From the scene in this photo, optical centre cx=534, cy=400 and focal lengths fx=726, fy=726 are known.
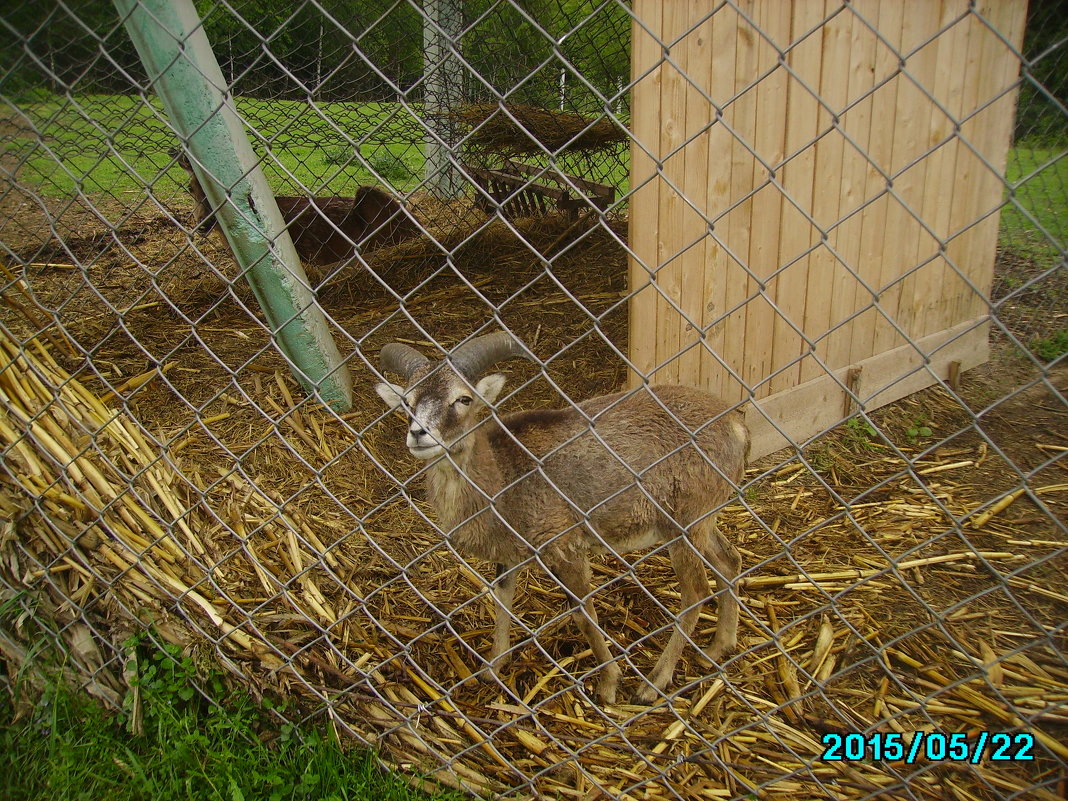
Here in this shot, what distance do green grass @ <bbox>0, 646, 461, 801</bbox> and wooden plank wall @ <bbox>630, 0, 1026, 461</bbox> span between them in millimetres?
2041

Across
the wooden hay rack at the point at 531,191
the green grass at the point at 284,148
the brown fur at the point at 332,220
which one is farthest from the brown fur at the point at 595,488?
the brown fur at the point at 332,220

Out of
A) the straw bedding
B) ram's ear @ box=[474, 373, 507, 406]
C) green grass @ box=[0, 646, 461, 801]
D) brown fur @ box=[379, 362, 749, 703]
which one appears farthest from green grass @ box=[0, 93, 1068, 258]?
green grass @ box=[0, 646, 461, 801]

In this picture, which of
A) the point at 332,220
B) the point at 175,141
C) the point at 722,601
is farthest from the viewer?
the point at 332,220

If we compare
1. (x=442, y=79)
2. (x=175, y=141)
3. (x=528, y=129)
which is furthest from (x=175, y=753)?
(x=442, y=79)

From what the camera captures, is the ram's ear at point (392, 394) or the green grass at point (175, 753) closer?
the green grass at point (175, 753)

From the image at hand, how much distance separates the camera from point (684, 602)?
3568mm

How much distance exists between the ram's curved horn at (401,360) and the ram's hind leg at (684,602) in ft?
5.20

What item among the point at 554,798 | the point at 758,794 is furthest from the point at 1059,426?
the point at 554,798

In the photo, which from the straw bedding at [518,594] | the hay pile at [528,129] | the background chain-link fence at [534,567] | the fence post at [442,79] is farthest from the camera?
the fence post at [442,79]

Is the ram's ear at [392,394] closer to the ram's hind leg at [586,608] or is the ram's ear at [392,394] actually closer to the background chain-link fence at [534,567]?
the background chain-link fence at [534,567]

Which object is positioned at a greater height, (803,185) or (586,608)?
(803,185)

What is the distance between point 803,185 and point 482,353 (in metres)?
2.09

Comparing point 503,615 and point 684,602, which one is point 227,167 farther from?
point 684,602

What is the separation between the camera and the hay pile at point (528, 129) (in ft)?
20.5
